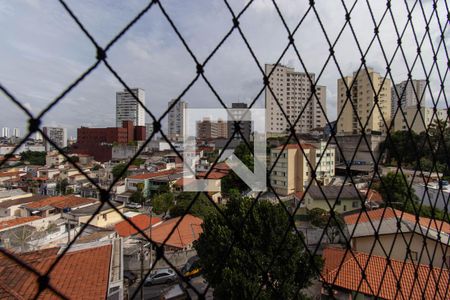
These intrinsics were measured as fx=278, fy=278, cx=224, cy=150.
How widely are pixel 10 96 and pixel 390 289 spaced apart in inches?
130

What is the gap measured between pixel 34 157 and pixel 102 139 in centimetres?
387

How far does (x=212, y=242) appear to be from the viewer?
3113 mm

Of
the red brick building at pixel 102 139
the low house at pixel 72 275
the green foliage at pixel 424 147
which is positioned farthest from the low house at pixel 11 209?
the red brick building at pixel 102 139

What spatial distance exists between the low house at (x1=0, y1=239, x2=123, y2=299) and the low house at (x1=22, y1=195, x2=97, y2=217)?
179 inches

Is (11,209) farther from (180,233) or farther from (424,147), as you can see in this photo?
(424,147)

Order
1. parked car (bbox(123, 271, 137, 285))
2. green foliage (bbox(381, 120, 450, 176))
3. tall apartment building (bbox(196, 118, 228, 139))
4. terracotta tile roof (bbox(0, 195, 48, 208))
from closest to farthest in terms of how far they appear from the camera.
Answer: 1. green foliage (bbox(381, 120, 450, 176))
2. parked car (bbox(123, 271, 137, 285))
3. terracotta tile roof (bbox(0, 195, 48, 208))
4. tall apartment building (bbox(196, 118, 228, 139))

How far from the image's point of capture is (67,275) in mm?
1826

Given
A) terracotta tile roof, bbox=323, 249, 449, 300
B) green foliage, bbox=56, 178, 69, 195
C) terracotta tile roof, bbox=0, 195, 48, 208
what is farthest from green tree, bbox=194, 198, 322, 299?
green foliage, bbox=56, 178, 69, 195

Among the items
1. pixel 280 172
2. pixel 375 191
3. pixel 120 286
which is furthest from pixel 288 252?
pixel 280 172

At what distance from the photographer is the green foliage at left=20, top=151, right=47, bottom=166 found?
14820 mm

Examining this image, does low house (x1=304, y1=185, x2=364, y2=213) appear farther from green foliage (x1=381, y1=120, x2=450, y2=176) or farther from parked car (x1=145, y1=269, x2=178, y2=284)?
parked car (x1=145, y1=269, x2=178, y2=284)

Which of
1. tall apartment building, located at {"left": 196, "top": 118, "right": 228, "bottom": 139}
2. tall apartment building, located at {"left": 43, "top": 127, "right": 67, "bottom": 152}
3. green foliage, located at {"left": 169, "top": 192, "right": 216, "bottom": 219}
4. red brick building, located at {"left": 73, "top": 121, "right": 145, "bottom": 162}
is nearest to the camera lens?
tall apartment building, located at {"left": 43, "top": 127, "right": 67, "bottom": 152}

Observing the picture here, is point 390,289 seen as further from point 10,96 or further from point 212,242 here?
point 10,96

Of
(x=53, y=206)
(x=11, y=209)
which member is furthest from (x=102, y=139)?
(x=53, y=206)
